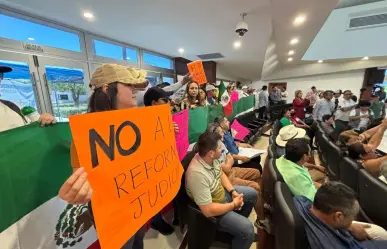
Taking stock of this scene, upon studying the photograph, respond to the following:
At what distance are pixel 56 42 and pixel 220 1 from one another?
324cm

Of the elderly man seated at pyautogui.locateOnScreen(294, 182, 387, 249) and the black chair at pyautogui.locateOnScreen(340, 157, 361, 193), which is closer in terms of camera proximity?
the elderly man seated at pyautogui.locateOnScreen(294, 182, 387, 249)

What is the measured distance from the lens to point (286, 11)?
368cm

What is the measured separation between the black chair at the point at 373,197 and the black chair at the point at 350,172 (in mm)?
114

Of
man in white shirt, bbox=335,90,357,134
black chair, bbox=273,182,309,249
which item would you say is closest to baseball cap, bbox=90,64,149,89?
black chair, bbox=273,182,309,249

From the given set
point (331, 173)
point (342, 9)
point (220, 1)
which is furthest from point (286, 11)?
point (342, 9)

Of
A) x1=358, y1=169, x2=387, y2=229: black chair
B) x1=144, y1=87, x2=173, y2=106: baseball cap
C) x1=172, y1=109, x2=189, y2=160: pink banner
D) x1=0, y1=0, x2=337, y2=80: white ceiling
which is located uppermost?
x1=0, y1=0, x2=337, y2=80: white ceiling

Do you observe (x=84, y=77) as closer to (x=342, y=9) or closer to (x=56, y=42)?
(x=56, y=42)

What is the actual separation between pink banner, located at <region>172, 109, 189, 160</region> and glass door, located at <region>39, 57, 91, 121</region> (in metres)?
2.38

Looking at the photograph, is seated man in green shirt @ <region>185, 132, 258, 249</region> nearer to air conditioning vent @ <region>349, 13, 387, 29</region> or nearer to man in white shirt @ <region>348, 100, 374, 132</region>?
man in white shirt @ <region>348, 100, 374, 132</region>

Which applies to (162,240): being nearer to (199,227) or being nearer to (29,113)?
(199,227)

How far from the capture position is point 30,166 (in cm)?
76

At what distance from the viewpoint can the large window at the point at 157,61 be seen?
5923mm

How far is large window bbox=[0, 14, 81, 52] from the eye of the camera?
2918 millimetres

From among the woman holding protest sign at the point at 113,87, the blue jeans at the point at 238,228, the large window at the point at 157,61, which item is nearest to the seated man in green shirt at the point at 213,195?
the blue jeans at the point at 238,228
